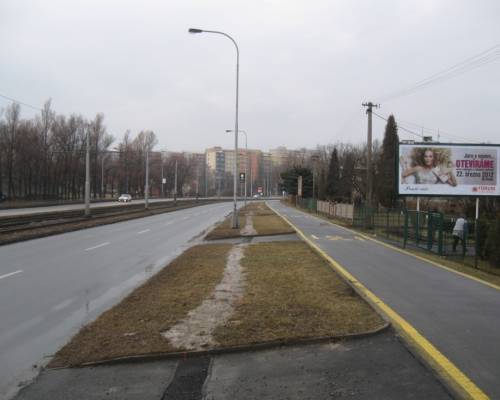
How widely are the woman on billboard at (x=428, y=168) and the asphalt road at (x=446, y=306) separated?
1352 cm

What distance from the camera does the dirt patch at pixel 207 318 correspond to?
5.83 m

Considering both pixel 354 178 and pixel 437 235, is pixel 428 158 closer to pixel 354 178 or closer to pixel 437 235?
pixel 437 235

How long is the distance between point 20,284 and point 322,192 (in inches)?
2978

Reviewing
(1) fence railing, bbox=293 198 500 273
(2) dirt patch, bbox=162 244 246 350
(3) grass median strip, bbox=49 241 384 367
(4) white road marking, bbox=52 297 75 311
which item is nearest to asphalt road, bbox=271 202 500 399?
(3) grass median strip, bbox=49 241 384 367

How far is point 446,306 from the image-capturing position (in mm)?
8008

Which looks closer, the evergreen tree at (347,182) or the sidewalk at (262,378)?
the sidewalk at (262,378)

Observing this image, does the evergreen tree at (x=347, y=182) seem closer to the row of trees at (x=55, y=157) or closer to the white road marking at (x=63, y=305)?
the row of trees at (x=55, y=157)

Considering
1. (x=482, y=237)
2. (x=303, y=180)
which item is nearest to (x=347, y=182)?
(x=303, y=180)

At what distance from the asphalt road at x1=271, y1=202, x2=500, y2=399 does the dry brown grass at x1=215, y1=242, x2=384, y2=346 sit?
0.71 meters

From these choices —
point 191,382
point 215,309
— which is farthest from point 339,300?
point 191,382

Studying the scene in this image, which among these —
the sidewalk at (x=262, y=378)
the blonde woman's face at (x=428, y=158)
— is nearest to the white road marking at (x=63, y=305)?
the sidewalk at (x=262, y=378)

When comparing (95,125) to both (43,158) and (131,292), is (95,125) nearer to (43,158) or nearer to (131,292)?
(43,158)

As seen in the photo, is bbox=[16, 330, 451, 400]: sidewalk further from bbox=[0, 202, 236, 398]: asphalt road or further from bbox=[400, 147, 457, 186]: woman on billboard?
bbox=[400, 147, 457, 186]: woman on billboard

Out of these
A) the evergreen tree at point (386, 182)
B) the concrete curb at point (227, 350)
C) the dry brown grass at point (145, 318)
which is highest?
the evergreen tree at point (386, 182)
